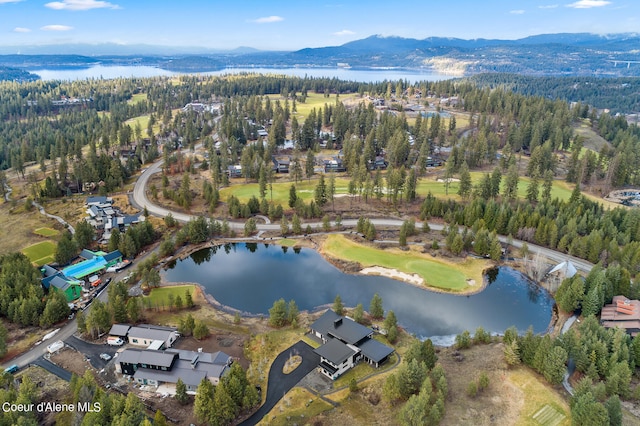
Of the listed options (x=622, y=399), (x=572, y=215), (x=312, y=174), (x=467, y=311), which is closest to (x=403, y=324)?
(x=467, y=311)

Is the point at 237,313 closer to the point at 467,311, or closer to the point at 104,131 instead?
the point at 467,311

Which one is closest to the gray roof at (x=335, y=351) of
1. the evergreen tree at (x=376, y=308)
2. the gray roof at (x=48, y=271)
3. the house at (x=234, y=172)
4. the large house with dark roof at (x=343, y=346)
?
the large house with dark roof at (x=343, y=346)

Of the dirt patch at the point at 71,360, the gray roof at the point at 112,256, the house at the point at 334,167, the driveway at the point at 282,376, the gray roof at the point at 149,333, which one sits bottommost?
the driveway at the point at 282,376

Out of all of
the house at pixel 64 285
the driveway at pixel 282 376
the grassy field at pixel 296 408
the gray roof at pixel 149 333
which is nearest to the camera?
the grassy field at pixel 296 408

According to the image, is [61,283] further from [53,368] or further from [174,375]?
[174,375]

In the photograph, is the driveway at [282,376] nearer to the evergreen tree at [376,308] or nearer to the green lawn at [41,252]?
the evergreen tree at [376,308]

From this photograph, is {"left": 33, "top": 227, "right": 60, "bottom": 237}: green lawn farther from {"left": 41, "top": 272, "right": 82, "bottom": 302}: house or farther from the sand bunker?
the sand bunker

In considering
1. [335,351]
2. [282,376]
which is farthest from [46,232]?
[335,351]
